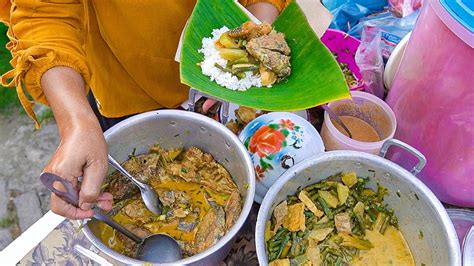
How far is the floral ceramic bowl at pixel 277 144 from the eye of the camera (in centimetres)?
109

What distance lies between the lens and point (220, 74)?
45.1 inches

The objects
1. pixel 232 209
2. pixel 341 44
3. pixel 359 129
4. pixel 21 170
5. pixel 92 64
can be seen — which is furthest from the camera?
pixel 21 170

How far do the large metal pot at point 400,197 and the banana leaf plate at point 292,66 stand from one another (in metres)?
0.14

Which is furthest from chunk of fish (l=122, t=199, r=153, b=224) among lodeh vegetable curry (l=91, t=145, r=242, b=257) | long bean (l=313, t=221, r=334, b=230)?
long bean (l=313, t=221, r=334, b=230)

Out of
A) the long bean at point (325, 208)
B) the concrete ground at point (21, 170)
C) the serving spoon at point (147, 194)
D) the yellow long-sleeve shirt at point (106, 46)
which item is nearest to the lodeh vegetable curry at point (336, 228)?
the long bean at point (325, 208)

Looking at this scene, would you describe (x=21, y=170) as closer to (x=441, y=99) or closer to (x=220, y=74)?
(x=220, y=74)

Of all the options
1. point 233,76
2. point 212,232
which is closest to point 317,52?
point 233,76

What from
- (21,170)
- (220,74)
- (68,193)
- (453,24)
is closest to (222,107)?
(220,74)

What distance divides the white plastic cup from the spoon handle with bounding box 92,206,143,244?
20.0 inches

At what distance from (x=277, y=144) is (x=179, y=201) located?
0.86ft

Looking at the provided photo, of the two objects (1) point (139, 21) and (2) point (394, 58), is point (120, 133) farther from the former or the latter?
(2) point (394, 58)

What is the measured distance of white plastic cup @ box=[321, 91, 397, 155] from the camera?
1114 mm

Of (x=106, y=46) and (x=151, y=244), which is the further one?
(x=106, y=46)

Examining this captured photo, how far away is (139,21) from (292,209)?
0.67m
